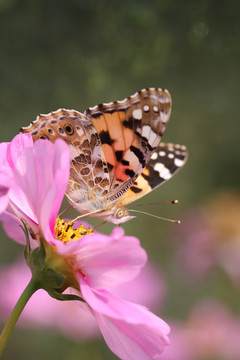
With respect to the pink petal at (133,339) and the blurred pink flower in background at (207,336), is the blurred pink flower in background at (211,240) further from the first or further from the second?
the pink petal at (133,339)

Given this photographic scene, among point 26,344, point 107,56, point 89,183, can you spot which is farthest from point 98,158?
point 26,344

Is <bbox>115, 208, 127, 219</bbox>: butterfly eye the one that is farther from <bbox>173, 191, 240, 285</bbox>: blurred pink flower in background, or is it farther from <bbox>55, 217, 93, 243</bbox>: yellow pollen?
<bbox>173, 191, 240, 285</bbox>: blurred pink flower in background

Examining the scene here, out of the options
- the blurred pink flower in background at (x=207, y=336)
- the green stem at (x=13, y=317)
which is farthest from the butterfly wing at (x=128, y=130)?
the blurred pink flower in background at (x=207, y=336)

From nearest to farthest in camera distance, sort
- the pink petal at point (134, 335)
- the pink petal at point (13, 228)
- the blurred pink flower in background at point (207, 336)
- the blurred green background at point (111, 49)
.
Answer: the pink petal at point (134, 335), the pink petal at point (13, 228), the blurred green background at point (111, 49), the blurred pink flower in background at point (207, 336)

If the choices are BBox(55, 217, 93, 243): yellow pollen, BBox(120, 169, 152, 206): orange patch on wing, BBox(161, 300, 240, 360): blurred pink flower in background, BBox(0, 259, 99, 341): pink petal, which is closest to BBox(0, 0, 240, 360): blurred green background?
BBox(0, 259, 99, 341): pink petal

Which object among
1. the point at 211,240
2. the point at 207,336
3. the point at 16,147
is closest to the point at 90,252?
the point at 16,147

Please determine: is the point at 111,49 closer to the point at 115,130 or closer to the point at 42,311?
the point at 115,130

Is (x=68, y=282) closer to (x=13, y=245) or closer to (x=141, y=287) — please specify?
(x=141, y=287)
